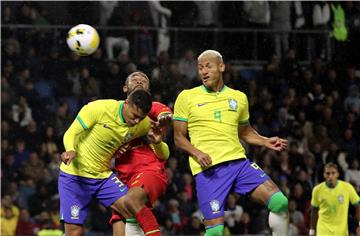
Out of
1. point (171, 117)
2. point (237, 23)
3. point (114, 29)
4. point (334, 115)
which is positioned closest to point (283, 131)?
point (334, 115)

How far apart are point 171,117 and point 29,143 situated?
8039 millimetres

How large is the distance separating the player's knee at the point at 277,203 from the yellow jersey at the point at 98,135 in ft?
4.29

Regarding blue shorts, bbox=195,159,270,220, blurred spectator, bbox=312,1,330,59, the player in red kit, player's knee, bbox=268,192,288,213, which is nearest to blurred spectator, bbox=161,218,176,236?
blurred spectator, bbox=312,1,330,59

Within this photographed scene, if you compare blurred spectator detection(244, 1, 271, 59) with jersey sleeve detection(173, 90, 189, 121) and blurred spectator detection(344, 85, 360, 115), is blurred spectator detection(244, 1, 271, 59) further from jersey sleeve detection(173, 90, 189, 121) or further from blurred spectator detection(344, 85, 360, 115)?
jersey sleeve detection(173, 90, 189, 121)

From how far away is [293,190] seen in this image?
15.6 meters

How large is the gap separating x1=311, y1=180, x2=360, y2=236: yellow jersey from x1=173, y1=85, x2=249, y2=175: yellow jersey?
388 centimetres

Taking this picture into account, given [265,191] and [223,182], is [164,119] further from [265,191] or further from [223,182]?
[265,191]

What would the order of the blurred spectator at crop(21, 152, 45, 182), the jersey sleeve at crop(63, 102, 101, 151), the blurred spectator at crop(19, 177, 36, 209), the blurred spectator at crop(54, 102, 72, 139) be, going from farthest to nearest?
the blurred spectator at crop(54, 102, 72, 139)
the blurred spectator at crop(21, 152, 45, 182)
the blurred spectator at crop(19, 177, 36, 209)
the jersey sleeve at crop(63, 102, 101, 151)

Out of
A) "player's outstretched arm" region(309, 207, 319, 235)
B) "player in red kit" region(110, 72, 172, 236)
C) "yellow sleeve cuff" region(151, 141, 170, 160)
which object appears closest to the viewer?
"player in red kit" region(110, 72, 172, 236)

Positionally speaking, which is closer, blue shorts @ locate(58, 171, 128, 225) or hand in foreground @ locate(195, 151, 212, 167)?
hand in foreground @ locate(195, 151, 212, 167)

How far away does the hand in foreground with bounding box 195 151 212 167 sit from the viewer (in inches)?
318

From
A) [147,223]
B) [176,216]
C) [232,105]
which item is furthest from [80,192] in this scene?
[176,216]

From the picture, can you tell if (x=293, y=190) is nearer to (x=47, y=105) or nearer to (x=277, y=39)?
(x=277, y=39)

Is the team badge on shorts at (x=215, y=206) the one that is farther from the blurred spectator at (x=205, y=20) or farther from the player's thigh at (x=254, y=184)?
the blurred spectator at (x=205, y=20)
